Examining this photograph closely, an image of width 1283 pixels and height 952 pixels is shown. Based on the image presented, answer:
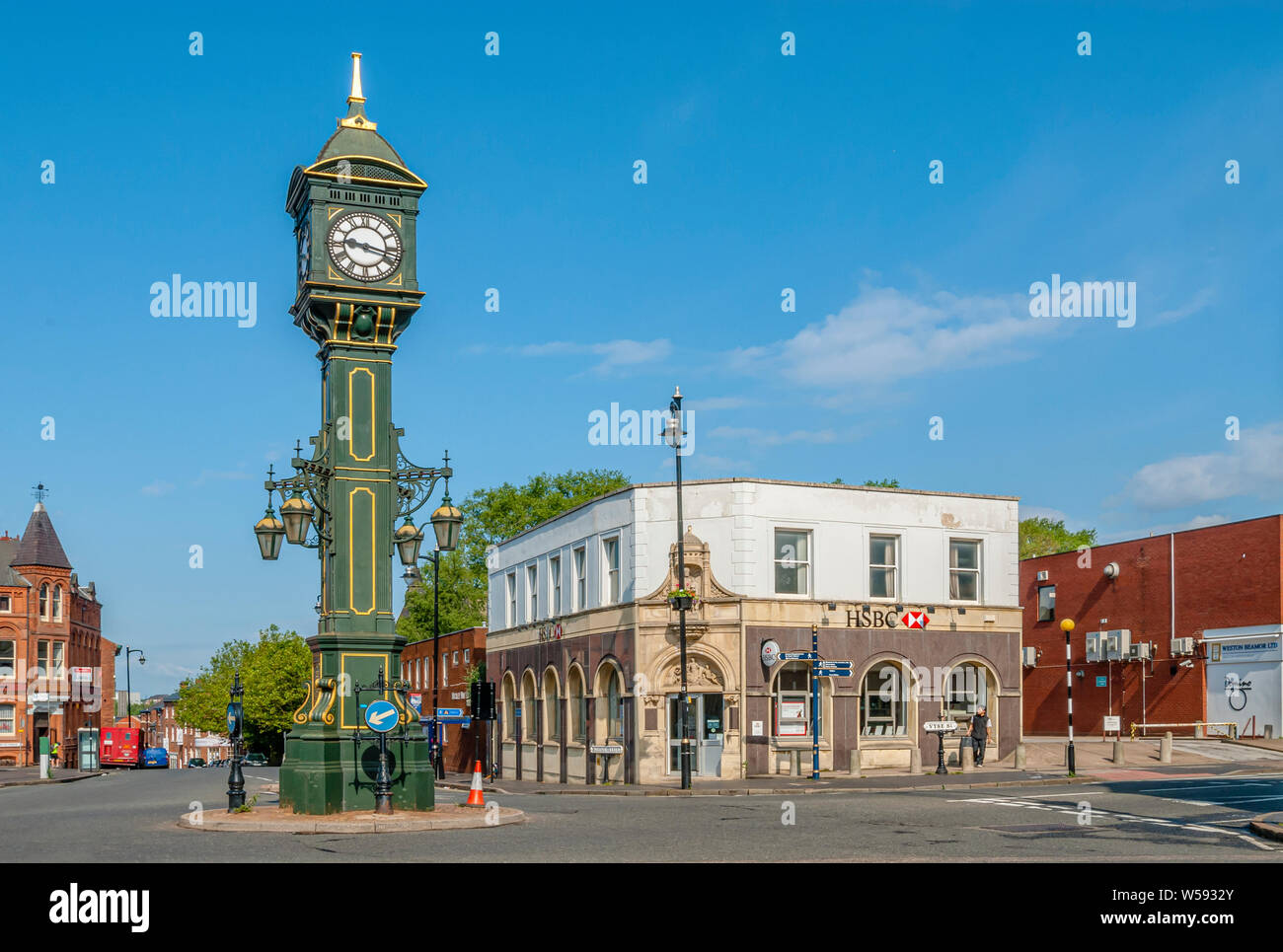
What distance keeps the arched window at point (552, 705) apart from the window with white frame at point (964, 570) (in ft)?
45.1

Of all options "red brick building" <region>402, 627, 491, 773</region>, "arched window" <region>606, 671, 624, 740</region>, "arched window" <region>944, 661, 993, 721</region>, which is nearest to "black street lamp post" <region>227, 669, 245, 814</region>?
"arched window" <region>606, 671, 624, 740</region>

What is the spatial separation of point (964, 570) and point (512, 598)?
18.4 m

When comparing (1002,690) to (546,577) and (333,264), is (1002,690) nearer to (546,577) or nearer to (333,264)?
(546,577)

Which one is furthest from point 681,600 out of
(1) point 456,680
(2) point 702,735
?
(1) point 456,680

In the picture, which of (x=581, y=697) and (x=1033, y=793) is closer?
(x=1033, y=793)

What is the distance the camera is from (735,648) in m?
39.3

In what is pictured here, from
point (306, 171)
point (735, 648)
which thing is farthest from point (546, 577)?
point (306, 171)

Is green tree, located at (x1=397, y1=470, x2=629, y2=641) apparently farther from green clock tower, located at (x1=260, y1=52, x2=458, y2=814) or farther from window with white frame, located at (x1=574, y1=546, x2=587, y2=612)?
green clock tower, located at (x1=260, y1=52, x2=458, y2=814)

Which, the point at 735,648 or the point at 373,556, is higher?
the point at 373,556

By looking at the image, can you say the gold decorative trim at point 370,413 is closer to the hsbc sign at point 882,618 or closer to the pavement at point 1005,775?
the pavement at point 1005,775
